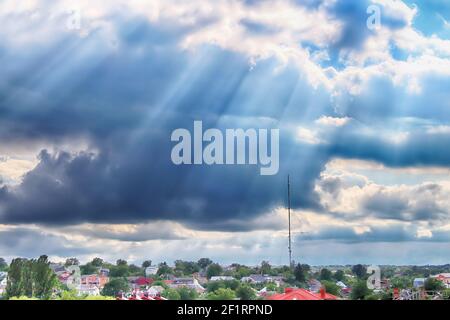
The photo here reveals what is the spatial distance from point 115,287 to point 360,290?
4.18 m

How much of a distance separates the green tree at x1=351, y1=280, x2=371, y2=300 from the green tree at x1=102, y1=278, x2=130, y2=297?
3.86 m

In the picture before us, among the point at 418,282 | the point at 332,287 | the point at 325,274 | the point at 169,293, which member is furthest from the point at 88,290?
the point at 418,282

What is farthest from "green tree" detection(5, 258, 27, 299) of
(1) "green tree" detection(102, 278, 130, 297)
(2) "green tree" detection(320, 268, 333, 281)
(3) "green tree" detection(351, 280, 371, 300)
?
(3) "green tree" detection(351, 280, 371, 300)

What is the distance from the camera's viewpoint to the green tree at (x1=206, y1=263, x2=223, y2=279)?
40.4ft

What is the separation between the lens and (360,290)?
11.0 metres

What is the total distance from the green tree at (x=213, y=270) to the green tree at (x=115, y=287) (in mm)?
1419

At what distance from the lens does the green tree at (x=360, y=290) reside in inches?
426

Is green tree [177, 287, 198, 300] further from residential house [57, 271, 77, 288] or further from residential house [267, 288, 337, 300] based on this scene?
residential house [57, 271, 77, 288]

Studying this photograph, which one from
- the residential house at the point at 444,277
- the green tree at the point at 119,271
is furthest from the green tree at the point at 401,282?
the green tree at the point at 119,271

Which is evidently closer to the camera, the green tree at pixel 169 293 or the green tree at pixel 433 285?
the green tree at pixel 433 285

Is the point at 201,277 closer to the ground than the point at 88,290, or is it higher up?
higher up

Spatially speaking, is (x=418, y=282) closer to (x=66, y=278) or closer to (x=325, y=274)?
(x=325, y=274)

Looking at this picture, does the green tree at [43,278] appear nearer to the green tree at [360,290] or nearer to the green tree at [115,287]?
the green tree at [115,287]
